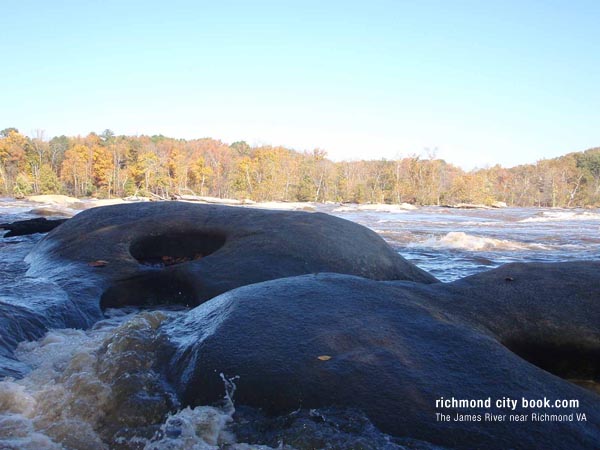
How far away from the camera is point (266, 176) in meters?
90.5

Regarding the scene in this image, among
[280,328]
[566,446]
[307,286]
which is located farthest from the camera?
[307,286]

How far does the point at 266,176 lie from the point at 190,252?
8493 centimetres

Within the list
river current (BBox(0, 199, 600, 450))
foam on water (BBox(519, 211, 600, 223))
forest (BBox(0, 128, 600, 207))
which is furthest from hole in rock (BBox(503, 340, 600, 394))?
forest (BBox(0, 128, 600, 207))

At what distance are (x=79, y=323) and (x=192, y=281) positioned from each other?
3.85 feet

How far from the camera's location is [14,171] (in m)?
85.6

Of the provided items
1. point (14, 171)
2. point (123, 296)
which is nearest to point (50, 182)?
point (14, 171)

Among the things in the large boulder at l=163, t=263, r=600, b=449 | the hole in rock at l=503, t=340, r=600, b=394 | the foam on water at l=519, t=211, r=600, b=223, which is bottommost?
the foam on water at l=519, t=211, r=600, b=223

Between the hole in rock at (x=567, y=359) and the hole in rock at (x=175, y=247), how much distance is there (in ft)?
12.7

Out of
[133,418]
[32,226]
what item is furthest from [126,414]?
[32,226]

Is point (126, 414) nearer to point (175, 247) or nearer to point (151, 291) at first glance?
point (151, 291)

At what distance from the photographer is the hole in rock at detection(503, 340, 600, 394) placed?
143 inches

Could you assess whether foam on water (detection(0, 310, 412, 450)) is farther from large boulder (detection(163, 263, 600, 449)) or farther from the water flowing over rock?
the water flowing over rock

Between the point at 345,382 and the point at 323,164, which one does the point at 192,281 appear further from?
the point at 323,164

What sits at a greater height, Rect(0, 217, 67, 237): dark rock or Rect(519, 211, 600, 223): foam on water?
Rect(0, 217, 67, 237): dark rock
